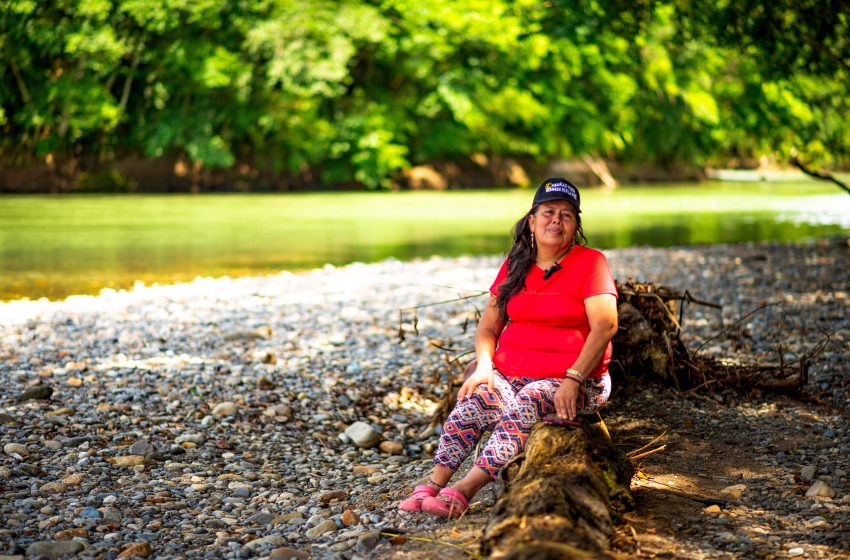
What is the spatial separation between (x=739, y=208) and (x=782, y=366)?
23396 millimetres

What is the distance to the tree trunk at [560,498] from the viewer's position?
9.00ft

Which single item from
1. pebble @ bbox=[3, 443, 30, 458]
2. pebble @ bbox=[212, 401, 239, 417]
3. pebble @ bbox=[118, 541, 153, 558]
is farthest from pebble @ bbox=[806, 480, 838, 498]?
pebble @ bbox=[3, 443, 30, 458]

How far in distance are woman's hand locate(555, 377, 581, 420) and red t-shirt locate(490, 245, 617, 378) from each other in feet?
0.69

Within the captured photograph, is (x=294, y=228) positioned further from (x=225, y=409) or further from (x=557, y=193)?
(x=557, y=193)

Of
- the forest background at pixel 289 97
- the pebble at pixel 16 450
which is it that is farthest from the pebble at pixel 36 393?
the forest background at pixel 289 97

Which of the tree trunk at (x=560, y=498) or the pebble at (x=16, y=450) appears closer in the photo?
the tree trunk at (x=560, y=498)

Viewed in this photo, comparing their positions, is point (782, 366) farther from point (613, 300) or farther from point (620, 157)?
point (620, 157)

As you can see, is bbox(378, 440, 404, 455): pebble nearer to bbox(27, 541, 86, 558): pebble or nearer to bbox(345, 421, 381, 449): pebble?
bbox(345, 421, 381, 449): pebble

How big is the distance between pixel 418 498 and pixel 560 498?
93 centimetres

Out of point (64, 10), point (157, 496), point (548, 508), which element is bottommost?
point (157, 496)

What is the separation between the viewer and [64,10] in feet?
97.5

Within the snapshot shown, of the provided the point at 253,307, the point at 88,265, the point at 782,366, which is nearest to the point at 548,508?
the point at 782,366

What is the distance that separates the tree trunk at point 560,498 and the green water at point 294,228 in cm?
940

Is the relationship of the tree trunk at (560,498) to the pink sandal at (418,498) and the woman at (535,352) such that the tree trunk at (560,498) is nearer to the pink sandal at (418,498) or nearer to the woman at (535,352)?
the woman at (535,352)
